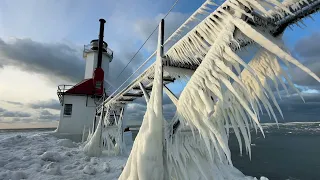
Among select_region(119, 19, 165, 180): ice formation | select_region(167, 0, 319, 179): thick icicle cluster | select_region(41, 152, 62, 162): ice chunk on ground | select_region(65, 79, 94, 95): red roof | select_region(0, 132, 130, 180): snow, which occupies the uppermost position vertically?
select_region(65, 79, 94, 95): red roof

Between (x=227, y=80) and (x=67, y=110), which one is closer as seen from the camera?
(x=227, y=80)

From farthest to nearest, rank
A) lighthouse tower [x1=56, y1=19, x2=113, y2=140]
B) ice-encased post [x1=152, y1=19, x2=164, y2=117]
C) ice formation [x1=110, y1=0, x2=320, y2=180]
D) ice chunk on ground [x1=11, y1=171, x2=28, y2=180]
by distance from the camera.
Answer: lighthouse tower [x1=56, y1=19, x2=113, y2=140]
ice chunk on ground [x1=11, y1=171, x2=28, y2=180]
ice-encased post [x1=152, y1=19, x2=164, y2=117]
ice formation [x1=110, y1=0, x2=320, y2=180]

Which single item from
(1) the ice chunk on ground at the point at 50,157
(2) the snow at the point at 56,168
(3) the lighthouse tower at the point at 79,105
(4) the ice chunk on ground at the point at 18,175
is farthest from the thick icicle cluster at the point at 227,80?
(3) the lighthouse tower at the point at 79,105

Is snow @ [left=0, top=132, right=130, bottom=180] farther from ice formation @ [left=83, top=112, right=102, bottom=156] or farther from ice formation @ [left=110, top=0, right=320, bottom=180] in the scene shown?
ice formation @ [left=110, top=0, right=320, bottom=180]

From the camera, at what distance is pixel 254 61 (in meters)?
2.25

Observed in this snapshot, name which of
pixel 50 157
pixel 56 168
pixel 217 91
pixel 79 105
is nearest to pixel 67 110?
pixel 79 105

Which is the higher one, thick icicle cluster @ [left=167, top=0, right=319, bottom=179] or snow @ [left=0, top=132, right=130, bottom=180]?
thick icicle cluster @ [left=167, top=0, right=319, bottom=179]

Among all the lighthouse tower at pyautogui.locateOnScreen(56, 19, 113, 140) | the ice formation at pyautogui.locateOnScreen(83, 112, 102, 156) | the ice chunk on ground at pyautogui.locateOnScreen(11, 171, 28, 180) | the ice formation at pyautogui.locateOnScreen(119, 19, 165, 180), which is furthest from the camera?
the lighthouse tower at pyautogui.locateOnScreen(56, 19, 113, 140)

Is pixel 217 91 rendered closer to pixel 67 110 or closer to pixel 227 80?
pixel 227 80

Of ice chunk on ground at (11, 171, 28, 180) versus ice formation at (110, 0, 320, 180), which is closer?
ice formation at (110, 0, 320, 180)

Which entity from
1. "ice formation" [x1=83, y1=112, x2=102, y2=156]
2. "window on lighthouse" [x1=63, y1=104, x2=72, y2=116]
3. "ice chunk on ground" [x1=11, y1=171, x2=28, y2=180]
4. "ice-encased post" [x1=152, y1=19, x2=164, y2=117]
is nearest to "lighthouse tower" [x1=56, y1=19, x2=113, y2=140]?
"window on lighthouse" [x1=63, y1=104, x2=72, y2=116]

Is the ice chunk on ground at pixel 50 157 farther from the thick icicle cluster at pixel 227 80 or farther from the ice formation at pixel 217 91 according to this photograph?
the thick icicle cluster at pixel 227 80

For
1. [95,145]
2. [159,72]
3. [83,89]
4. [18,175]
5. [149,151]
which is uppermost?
[83,89]

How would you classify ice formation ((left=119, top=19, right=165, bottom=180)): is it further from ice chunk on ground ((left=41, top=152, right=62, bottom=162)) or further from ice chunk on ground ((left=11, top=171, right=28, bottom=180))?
ice chunk on ground ((left=41, top=152, right=62, bottom=162))
